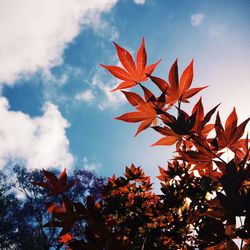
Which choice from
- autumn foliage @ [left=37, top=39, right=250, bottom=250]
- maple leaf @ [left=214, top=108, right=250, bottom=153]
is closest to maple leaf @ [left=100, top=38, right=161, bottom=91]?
autumn foliage @ [left=37, top=39, right=250, bottom=250]

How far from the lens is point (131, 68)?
1138 mm

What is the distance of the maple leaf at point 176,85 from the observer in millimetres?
1070

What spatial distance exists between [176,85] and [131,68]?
227mm

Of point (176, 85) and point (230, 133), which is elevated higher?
point (176, 85)

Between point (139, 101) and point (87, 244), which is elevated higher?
point (139, 101)

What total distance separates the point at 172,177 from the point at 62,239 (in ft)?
4.77

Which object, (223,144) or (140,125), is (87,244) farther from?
(223,144)

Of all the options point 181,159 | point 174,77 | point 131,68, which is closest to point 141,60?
point 131,68

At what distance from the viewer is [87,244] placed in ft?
3.12

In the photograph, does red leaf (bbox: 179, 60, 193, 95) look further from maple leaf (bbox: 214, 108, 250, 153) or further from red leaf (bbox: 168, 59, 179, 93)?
maple leaf (bbox: 214, 108, 250, 153)

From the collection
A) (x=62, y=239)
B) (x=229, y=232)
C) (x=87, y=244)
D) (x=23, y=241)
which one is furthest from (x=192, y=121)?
(x=23, y=241)

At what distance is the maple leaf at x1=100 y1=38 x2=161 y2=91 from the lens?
1.09 m

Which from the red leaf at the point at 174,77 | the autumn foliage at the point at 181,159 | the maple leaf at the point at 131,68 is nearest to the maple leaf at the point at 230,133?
the autumn foliage at the point at 181,159

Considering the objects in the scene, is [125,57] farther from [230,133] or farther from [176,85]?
[230,133]
